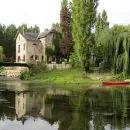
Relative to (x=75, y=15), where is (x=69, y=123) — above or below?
below

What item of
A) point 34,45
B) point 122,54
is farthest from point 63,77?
point 34,45

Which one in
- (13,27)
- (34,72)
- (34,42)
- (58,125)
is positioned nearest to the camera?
(58,125)

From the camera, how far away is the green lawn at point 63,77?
226 feet

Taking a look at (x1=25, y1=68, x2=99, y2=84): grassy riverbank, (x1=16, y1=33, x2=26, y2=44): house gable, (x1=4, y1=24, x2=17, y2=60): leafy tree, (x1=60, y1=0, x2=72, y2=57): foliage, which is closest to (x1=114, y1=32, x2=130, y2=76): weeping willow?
(x1=25, y1=68, x2=99, y2=84): grassy riverbank

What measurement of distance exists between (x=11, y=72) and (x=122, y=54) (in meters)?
34.1

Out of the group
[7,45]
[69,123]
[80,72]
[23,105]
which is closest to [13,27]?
[7,45]

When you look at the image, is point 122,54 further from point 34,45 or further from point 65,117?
point 65,117

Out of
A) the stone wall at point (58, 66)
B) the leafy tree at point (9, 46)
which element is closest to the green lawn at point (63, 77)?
the stone wall at point (58, 66)

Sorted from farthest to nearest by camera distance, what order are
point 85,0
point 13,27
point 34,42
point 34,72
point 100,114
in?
point 13,27 → point 34,42 → point 34,72 → point 85,0 → point 100,114

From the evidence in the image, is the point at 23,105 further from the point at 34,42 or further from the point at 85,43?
the point at 34,42

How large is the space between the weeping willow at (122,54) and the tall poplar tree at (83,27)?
6.56 m

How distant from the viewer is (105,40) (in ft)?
215

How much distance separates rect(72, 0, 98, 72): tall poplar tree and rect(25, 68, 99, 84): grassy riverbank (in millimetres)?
2386

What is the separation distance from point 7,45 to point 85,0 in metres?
70.2
